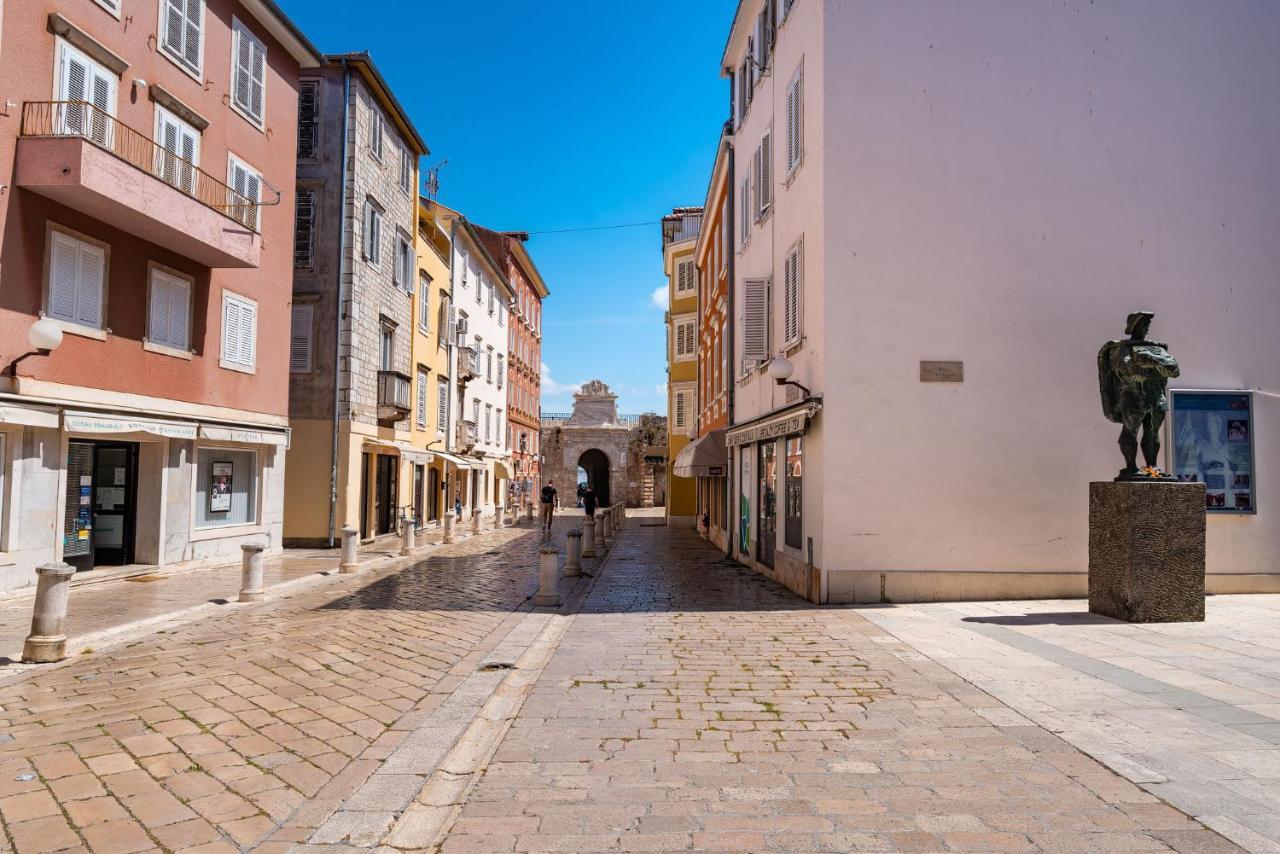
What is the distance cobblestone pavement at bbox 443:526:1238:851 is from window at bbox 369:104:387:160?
19062 mm

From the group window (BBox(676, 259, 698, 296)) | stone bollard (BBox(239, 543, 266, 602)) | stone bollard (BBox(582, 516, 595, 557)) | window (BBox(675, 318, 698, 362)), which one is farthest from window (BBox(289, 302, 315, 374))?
window (BBox(676, 259, 698, 296))

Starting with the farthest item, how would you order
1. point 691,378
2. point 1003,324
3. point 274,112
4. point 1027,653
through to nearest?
1. point 691,378
2. point 274,112
3. point 1003,324
4. point 1027,653

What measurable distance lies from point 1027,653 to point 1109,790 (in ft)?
12.0

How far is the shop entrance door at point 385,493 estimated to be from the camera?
24.3m

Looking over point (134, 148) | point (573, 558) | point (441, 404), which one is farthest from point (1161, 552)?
point (441, 404)

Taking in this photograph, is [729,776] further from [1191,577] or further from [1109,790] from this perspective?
[1191,577]

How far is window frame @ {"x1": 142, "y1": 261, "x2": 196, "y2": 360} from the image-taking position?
1402cm

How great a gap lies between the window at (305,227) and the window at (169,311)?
21.8ft

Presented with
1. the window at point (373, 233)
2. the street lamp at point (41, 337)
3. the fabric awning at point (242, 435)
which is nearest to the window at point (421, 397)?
the window at point (373, 233)

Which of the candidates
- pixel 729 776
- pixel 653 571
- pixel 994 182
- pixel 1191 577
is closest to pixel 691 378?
pixel 653 571

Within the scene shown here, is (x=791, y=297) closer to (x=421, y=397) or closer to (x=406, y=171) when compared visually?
(x=406, y=171)

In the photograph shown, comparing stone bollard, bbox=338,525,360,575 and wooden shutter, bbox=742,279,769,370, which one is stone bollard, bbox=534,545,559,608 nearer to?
stone bollard, bbox=338,525,360,575

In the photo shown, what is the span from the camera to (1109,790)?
14.4 ft

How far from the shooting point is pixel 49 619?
7559 mm
